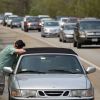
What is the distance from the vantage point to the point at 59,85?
10.5 metres

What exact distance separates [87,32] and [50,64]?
24.8 m

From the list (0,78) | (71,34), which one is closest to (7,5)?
(71,34)

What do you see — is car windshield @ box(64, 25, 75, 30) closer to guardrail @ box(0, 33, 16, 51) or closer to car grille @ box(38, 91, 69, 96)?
guardrail @ box(0, 33, 16, 51)

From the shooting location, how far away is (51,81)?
1067cm

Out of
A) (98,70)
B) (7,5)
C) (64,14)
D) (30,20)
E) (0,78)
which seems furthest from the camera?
(7,5)

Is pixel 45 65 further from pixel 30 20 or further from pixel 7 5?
pixel 7 5

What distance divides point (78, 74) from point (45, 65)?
71cm

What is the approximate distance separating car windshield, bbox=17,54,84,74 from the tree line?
214 feet

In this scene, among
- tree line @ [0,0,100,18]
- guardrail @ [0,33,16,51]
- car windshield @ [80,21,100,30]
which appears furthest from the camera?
tree line @ [0,0,100,18]

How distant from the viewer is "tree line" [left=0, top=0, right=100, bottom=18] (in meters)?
79.9

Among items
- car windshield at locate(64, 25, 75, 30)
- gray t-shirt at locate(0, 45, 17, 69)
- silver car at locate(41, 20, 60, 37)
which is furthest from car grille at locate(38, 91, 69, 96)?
silver car at locate(41, 20, 60, 37)

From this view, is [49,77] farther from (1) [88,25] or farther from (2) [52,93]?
(1) [88,25]

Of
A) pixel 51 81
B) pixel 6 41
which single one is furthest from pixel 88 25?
pixel 51 81

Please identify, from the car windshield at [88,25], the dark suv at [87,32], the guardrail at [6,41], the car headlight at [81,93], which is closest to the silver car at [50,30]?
the guardrail at [6,41]
